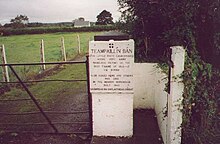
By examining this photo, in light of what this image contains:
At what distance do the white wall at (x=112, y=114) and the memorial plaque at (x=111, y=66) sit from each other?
175 mm

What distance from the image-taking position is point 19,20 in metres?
78.6

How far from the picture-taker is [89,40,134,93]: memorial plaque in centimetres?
494

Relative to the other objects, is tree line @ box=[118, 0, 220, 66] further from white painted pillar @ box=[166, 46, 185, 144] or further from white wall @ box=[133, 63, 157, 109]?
white painted pillar @ box=[166, 46, 185, 144]

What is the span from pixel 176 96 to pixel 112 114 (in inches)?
62.4

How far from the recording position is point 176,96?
13.5ft

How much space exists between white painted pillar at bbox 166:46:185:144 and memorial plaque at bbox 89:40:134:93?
102cm

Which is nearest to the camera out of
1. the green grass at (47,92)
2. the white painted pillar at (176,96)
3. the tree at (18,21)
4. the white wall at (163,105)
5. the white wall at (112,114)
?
the white painted pillar at (176,96)

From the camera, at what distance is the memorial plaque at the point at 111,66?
4.94 metres

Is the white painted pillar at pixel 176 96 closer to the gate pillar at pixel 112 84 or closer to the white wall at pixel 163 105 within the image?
the white wall at pixel 163 105

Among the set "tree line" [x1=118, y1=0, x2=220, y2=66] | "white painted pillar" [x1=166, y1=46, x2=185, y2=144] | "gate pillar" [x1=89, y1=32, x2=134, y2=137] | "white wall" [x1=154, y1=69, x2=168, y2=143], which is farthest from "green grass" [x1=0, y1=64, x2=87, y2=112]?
"white painted pillar" [x1=166, y1=46, x2=185, y2=144]

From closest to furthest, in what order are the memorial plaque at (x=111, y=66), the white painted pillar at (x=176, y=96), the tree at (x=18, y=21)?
the white painted pillar at (x=176, y=96) → the memorial plaque at (x=111, y=66) → the tree at (x=18, y=21)

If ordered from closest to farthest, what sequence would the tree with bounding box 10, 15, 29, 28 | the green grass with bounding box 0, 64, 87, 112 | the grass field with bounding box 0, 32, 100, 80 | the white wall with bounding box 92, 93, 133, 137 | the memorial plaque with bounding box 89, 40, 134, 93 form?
the memorial plaque with bounding box 89, 40, 134, 93
the white wall with bounding box 92, 93, 133, 137
the green grass with bounding box 0, 64, 87, 112
the grass field with bounding box 0, 32, 100, 80
the tree with bounding box 10, 15, 29, 28

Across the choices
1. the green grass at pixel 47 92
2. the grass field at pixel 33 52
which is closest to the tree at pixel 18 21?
the grass field at pixel 33 52

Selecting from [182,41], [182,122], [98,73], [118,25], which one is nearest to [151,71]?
[182,41]
